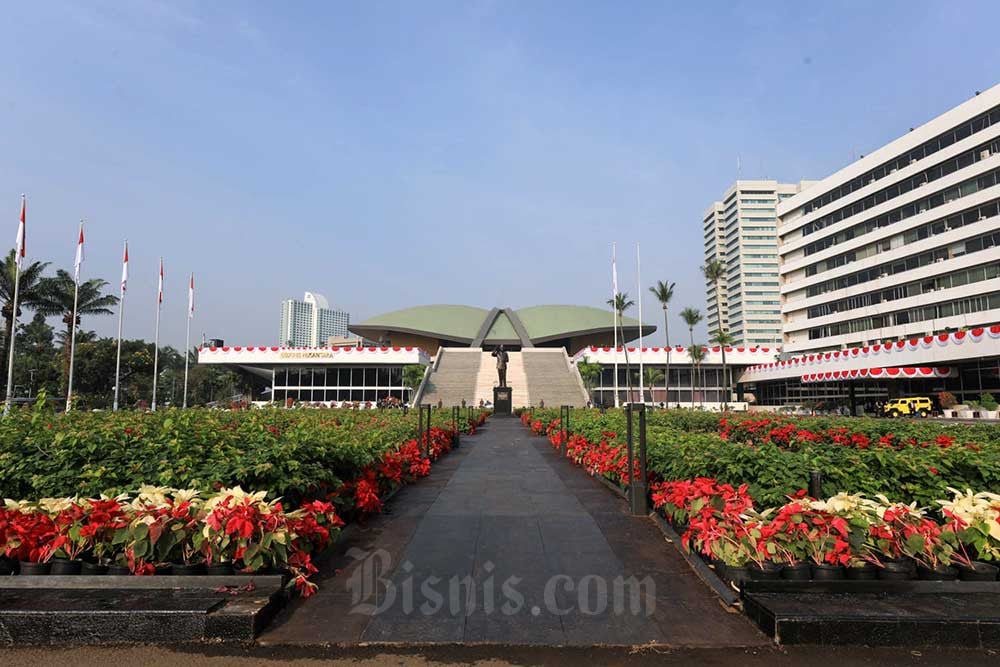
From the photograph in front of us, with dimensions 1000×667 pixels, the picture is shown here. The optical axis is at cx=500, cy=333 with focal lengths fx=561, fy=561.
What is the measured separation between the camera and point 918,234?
51.6 metres

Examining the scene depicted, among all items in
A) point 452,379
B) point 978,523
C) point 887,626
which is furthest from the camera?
point 452,379

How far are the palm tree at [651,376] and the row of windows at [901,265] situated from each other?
2025 centimetres

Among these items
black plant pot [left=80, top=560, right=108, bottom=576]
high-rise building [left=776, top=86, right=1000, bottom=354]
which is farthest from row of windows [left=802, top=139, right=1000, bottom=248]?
black plant pot [left=80, top=560, right=108, bottom=576]

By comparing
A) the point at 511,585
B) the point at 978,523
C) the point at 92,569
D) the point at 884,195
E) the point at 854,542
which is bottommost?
the point at 511,585

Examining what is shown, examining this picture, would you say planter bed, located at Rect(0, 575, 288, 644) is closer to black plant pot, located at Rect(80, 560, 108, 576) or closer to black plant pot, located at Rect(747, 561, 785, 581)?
black plant pot, located at Rect(80, 560, 108, 576)

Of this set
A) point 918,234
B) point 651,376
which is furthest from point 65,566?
point 918,234

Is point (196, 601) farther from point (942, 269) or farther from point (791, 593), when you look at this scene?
point (942, 269)

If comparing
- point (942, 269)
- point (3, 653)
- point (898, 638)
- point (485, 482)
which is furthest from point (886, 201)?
point (3, 653)

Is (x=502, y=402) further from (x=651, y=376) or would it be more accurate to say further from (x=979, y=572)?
(x=979, y=572)

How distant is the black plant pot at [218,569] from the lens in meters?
4.32

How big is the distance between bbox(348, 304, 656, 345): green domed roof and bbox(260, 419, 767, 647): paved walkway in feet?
260

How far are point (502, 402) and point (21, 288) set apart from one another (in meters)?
37.2

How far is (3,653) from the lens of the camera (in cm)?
355

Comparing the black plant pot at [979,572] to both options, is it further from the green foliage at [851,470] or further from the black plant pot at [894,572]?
the green foliage at [851,470]
